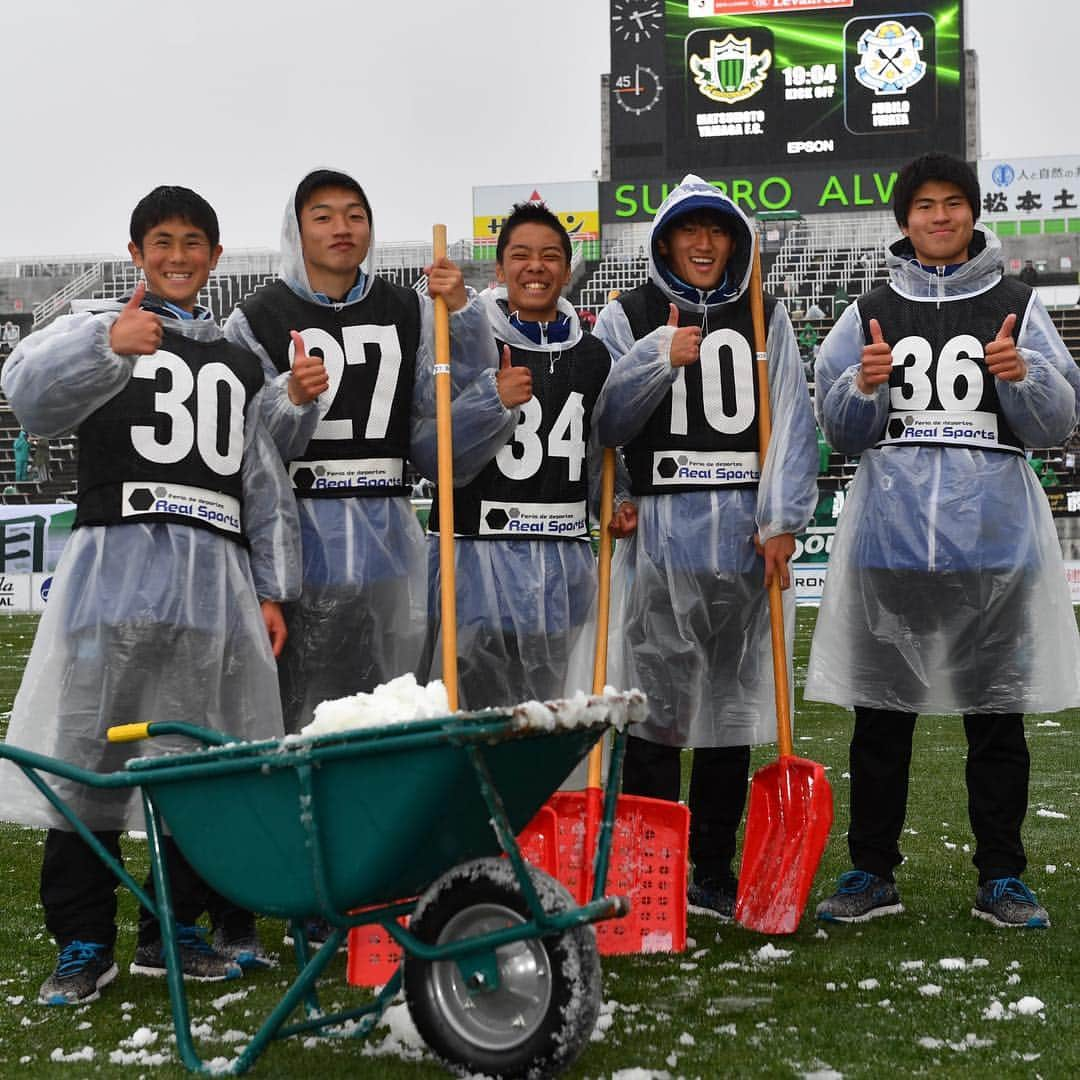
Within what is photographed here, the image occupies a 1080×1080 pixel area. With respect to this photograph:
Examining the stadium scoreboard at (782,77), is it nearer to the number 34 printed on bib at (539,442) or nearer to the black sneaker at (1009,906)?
the number 34 printed on bib at (539,442)

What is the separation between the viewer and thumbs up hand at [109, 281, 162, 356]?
12.8ft

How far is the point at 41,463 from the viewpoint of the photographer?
31.2 metres

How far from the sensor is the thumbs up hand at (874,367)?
4.55m

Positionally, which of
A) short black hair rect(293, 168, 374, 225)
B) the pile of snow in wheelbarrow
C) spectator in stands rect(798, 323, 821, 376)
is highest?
spectator in stands rect(798, 323, 821, 376)

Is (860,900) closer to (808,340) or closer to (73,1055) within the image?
(73,1055)

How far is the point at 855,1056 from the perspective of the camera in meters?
3.25

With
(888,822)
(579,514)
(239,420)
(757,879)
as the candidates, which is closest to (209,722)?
(239,420)

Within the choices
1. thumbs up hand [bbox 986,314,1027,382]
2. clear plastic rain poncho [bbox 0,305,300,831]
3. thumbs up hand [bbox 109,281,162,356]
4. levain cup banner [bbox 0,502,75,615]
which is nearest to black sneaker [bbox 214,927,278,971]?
clear plastic rain poncho [bbox 0,305,300,831]

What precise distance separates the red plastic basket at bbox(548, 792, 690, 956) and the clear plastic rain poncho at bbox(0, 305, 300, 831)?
3.16 ft

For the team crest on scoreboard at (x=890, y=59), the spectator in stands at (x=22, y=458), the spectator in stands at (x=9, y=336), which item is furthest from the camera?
the spectator in stands at (x=9, y=336)

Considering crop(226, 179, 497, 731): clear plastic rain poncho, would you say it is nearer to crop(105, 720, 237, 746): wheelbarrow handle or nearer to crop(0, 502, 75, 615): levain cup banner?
crop(105, 720, 237, 746): wheelbarrow handle

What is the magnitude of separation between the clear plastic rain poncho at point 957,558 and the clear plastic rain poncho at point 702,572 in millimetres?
180

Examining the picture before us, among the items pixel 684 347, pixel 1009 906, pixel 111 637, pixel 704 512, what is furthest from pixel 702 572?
pixel 111 637

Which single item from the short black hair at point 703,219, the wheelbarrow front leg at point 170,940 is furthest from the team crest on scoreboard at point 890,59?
the wheelbarrow front leg at point 170,940
